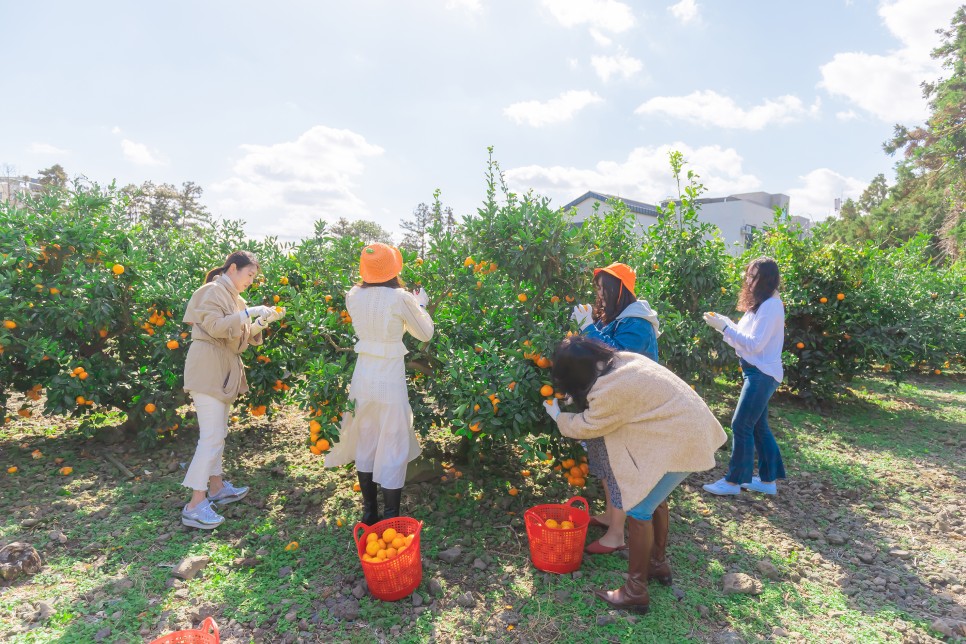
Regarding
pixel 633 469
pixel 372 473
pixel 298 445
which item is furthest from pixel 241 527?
pixel 633 469

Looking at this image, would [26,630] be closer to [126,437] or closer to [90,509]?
[90,509]

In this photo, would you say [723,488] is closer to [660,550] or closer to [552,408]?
[660,550]

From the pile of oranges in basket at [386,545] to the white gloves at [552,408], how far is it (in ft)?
2.96

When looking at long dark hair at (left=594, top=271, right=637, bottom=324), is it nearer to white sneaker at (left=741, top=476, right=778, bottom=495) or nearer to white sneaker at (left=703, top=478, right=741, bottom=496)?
white sneaker at (left=703, top=478, right=741, bottom=496)

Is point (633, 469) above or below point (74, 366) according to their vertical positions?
below

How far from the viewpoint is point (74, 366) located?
4.12 m

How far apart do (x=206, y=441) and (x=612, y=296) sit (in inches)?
104

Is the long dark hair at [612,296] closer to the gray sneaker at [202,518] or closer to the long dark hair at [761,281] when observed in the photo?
Answer: the long dark hair at [761,281]

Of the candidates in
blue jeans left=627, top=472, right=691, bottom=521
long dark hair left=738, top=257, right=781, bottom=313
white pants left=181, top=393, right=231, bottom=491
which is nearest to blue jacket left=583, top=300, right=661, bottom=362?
blue jeans left=627, top=472, right=691, bottom=521

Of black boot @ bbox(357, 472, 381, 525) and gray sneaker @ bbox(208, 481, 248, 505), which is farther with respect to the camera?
gray sneaker @ bbox(208, 481, 248, 505)

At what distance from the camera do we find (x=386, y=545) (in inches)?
105

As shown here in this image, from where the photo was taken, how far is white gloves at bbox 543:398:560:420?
270 cm

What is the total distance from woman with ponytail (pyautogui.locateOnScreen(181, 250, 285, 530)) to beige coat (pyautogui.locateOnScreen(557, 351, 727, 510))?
6.97ft

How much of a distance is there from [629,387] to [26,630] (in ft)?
9.44
